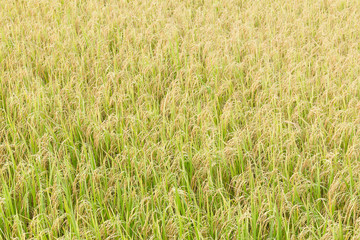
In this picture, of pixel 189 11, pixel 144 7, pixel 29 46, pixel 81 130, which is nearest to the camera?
pixel 81 130

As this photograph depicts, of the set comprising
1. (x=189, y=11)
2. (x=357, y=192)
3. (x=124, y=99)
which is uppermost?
(x=189, y=11)

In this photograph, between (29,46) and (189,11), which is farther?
(189,11)

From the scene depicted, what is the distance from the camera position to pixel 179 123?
93.7 inches

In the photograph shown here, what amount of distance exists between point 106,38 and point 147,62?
0.68m

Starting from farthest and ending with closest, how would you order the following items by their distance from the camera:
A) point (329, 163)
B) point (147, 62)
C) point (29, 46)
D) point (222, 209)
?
point (29, 46), point (147, 62), point (329, 163), point (222, 209)

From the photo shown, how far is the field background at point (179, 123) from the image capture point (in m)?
1.73

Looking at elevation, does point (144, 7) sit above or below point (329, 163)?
above

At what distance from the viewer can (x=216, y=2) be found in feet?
14.7

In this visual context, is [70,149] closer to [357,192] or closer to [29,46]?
[357,192]

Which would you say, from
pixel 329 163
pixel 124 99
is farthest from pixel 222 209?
pixel 124 99

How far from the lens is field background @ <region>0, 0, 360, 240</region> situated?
1728mm

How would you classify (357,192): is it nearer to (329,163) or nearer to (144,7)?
(329,163)

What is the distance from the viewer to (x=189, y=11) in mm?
4113

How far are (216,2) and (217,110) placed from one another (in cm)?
225
